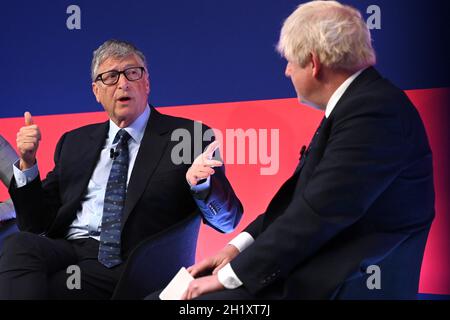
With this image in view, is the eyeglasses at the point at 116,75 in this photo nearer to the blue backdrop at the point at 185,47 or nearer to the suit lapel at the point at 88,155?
the suit lapel at the point at 88,155

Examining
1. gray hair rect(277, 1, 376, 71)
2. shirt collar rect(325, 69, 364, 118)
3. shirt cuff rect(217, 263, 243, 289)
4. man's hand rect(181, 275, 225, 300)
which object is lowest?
man's hand rect(181, 275, 225, 300)

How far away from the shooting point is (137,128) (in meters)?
2.67

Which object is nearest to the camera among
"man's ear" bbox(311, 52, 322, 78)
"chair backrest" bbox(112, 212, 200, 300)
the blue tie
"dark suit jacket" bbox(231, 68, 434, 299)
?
"dark suit jacket" bbox(231, 68, 434, 299)

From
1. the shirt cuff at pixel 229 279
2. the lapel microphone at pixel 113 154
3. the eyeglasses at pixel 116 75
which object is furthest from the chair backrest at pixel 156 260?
the eyeglasses at pixel 116 75

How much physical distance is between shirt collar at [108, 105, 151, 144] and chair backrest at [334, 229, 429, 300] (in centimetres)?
131

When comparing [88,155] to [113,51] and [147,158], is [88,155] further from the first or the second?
[113,51]

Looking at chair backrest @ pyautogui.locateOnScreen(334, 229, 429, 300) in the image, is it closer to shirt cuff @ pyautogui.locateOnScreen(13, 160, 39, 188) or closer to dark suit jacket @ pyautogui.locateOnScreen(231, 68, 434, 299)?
dark suit jacket @ pyautogui.locateOnScreen(231, 68, 434, 299)

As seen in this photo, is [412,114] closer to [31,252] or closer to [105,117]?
[31,252]

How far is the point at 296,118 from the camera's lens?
3330 millimetres

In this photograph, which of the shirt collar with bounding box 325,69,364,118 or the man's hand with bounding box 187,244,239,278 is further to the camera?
the man's hand with bounding box 187,244,239,278

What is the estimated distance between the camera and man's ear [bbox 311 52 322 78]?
6.08 feet

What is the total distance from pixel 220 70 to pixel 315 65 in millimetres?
1720

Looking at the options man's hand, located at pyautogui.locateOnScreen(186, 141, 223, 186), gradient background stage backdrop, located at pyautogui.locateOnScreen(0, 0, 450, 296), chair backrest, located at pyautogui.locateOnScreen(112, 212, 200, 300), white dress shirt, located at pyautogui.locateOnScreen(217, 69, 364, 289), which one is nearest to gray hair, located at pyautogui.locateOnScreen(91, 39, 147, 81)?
man's hand, located at pyautogui.locateOnScreen(186, 141, 223, 186)
